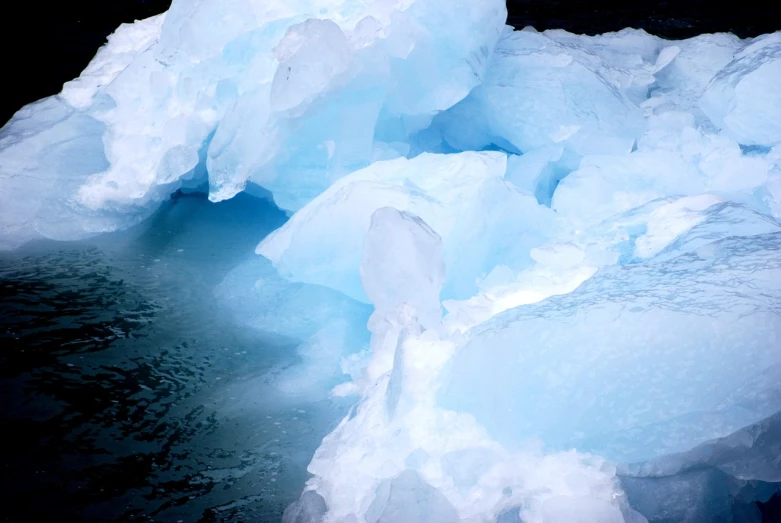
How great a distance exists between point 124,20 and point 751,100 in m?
6.88

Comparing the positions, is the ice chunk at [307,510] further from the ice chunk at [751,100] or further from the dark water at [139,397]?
the ice chunk at [751,100]

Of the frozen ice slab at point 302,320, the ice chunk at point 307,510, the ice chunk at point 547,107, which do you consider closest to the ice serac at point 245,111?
the ice chunk at point 547,107

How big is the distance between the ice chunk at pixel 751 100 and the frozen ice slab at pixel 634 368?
1.88m

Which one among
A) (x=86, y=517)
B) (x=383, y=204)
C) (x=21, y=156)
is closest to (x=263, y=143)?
(x=383, y=204)

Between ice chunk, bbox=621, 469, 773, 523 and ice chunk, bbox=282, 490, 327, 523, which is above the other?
ice chunk, bbox=282, 490, 327, 523

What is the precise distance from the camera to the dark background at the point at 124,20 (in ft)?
23.8

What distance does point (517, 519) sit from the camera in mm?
2268

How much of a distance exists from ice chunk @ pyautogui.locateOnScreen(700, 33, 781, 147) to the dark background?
168 inches

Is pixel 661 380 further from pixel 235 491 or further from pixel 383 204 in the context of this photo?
pixel 383 204

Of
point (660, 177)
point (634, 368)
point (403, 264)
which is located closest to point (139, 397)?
point (403, 264)

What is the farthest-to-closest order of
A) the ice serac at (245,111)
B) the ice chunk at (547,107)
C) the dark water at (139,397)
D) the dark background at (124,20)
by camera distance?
the dark background at (124,20)
the ice chunk at (547,107)
the ice serac at (245,111)
the dark water at (139,397)

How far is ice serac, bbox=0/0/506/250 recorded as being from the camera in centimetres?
412

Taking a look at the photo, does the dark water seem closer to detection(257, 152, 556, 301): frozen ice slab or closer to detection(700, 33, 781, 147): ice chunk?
detection(257, 152, 556, 301): frozen ice slab

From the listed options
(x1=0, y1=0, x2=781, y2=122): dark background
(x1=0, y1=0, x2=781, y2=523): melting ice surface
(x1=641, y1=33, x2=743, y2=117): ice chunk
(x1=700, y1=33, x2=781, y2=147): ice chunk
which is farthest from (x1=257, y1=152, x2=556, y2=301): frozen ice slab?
(x1=0, y1=0, x2=781, y2=122): dark background
